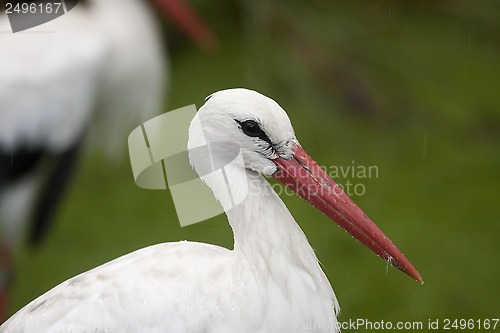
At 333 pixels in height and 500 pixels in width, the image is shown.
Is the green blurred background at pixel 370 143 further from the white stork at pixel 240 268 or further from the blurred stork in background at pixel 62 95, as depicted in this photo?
the white stork at pixel 240 268

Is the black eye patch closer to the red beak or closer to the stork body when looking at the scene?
the red beak

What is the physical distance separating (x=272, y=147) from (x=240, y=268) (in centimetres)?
21

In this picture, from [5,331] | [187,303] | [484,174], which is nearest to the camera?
[187,303]

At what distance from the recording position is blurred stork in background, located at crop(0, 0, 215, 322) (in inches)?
81.9

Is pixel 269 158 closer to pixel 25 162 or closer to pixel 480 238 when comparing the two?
pixel 25 162

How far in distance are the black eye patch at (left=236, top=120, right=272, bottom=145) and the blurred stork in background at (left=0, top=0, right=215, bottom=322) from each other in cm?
89

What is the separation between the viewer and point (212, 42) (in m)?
3.33

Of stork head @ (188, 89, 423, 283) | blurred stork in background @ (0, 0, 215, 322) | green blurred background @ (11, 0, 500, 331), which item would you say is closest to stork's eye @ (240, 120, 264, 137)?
stork head @ (188, 89, 423, 283)

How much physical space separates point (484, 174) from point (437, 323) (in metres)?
0.89

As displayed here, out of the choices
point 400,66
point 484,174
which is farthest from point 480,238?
point 400,66

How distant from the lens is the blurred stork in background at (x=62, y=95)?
2.08 m

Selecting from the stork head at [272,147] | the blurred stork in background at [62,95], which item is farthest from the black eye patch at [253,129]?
the blurred stork in background at [62,95]

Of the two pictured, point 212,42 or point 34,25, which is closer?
point 34,25

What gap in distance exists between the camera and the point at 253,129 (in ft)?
4.39
